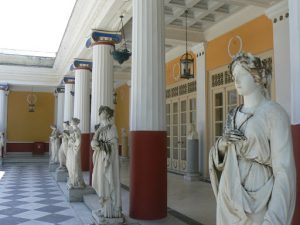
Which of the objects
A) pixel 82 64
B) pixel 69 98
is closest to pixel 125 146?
pixel 69 98

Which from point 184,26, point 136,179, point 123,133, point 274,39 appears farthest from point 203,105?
point 123,133

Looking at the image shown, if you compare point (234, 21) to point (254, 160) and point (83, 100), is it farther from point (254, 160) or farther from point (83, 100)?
point (254, 160)

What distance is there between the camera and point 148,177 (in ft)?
15.6

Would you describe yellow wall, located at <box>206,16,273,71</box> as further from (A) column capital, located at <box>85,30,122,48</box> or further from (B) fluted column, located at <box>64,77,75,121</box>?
(B) fluted column, located at <box>64,77,75,121</box>

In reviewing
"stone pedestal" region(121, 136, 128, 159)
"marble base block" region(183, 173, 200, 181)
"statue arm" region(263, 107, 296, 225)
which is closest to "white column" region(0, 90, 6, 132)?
"stone pedestal" region(121, 136, 128, 159)

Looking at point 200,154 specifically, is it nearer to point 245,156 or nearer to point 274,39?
point 274,39

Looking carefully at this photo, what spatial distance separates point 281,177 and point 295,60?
1.14 m

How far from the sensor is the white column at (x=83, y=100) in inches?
404

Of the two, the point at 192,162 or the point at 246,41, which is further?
the point at 192,162

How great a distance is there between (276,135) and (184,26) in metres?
7.89

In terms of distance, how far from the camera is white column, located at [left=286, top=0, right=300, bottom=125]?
2367 mm

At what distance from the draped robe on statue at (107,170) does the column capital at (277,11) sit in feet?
14.0

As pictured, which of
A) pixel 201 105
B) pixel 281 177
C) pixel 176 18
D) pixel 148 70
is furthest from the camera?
pixel 201 105

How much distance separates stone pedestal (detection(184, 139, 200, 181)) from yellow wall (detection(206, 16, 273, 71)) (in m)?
2.14
